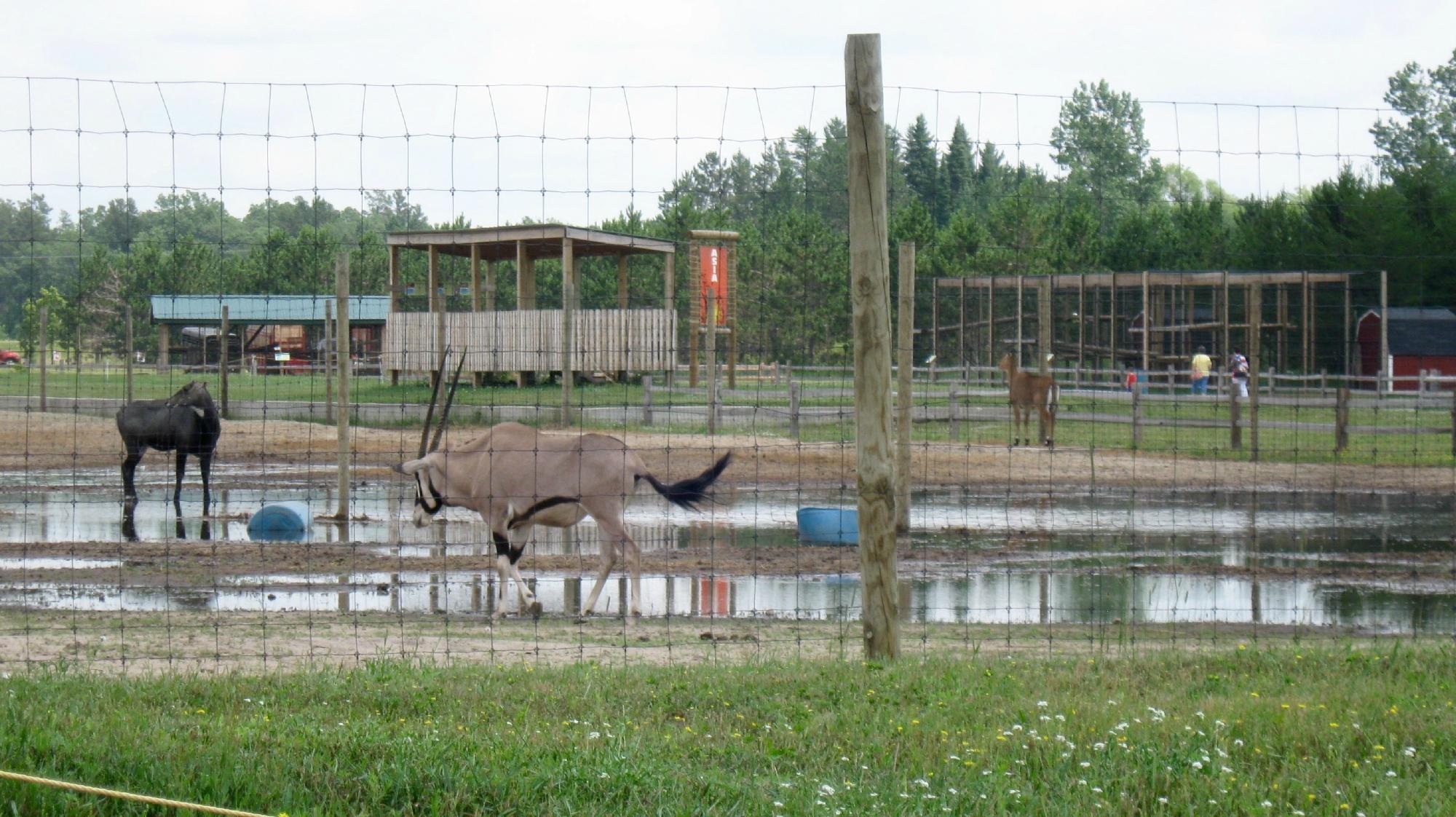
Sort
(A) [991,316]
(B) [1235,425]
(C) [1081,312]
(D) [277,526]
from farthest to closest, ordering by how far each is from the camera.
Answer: (B) [1235,425], (C) [1081,312], (A) [991,316], (D) [277,526]

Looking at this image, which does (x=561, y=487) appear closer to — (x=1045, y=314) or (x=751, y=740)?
(x=751, y=740)

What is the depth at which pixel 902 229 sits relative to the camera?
37969 mm

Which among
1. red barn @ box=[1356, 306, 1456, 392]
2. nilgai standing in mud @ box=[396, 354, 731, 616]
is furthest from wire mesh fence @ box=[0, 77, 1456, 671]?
red barn @ box=[1356, 306, 1456, 392]

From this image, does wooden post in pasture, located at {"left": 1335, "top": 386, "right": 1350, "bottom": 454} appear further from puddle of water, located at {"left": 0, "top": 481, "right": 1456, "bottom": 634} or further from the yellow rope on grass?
the yellow rope on grass

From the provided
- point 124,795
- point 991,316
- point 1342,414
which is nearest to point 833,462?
point 991,316

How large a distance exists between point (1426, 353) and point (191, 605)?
42824mm

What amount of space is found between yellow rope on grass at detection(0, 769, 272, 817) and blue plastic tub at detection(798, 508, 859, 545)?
9.78 meters

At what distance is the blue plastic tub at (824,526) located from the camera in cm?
1456

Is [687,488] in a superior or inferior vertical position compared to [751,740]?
superior

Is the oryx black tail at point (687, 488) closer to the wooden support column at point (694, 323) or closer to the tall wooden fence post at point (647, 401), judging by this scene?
the wooden support column at point (694, 323)

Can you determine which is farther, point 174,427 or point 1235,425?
point 1235,425

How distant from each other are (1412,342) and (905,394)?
38.5 m

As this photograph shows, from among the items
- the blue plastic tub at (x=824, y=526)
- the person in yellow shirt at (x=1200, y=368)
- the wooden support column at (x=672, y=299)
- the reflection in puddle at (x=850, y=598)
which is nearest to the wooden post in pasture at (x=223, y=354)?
the wooden support column at (x=672, y=299)

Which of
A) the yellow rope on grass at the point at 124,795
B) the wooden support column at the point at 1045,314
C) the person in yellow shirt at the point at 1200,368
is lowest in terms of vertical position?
the yellow rope on grass at the point at 124,795
